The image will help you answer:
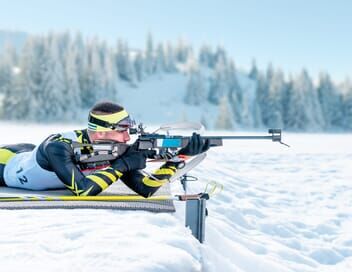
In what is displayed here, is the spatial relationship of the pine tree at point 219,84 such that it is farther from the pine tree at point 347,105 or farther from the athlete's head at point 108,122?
the athlete's head at point 108,122

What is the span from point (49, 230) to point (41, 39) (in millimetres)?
62915

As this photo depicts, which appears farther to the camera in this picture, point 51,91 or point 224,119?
point 224,119

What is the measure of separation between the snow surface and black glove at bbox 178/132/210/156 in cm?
63

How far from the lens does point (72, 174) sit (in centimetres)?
460

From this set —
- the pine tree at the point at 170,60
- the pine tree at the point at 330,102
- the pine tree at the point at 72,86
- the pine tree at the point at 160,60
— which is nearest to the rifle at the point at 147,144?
the pine tree at the point at 72,86

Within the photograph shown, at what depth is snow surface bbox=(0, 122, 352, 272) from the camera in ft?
9.99

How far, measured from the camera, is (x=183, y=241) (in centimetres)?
352

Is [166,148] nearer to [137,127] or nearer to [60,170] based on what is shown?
[137,127]

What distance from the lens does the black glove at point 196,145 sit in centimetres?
470

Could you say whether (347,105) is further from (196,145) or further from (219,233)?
(196,145)

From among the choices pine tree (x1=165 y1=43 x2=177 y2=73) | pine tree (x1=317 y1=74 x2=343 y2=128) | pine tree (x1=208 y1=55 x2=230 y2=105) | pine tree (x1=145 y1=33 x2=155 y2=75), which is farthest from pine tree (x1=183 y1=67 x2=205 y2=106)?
pine tree (x1=317 y1=74 x2=343 y2=128)

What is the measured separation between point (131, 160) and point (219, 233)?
4.25ft

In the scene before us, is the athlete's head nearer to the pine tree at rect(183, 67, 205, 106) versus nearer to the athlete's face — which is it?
the athlete's face

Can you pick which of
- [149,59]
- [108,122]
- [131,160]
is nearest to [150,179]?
[131,160]
